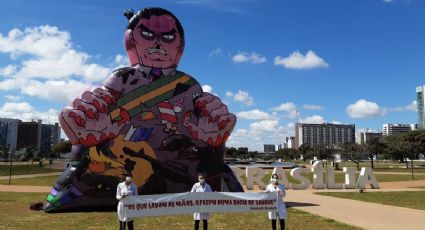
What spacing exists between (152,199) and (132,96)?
312 inches

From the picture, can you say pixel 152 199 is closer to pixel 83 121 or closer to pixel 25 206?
pixel 83 121

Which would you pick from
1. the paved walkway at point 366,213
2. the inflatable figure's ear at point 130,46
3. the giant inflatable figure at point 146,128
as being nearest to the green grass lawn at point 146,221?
the paved walkway at point 366,213

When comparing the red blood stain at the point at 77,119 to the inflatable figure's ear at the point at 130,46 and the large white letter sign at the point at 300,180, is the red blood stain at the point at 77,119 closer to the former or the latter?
the inflatable figure's ear at the point at 130,46

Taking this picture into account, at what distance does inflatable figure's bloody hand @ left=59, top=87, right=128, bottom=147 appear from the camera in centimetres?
1894

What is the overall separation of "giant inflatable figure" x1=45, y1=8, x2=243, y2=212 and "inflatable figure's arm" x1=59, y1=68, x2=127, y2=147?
40 mm

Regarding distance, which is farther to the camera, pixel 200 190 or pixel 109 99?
pixel 109 99

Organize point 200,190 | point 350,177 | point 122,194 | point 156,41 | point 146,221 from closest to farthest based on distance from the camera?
point 122,194
point 200,190
point 146,221
point 156,41
point 350,177

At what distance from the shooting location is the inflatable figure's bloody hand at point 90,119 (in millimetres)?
18938

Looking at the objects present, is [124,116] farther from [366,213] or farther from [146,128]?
[366,213]

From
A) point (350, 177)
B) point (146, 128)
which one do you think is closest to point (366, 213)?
point (146, 128)

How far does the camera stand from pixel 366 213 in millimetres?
19609

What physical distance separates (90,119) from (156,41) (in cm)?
472

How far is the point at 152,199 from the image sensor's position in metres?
13.5

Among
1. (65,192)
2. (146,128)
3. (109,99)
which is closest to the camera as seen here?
(65,192)
